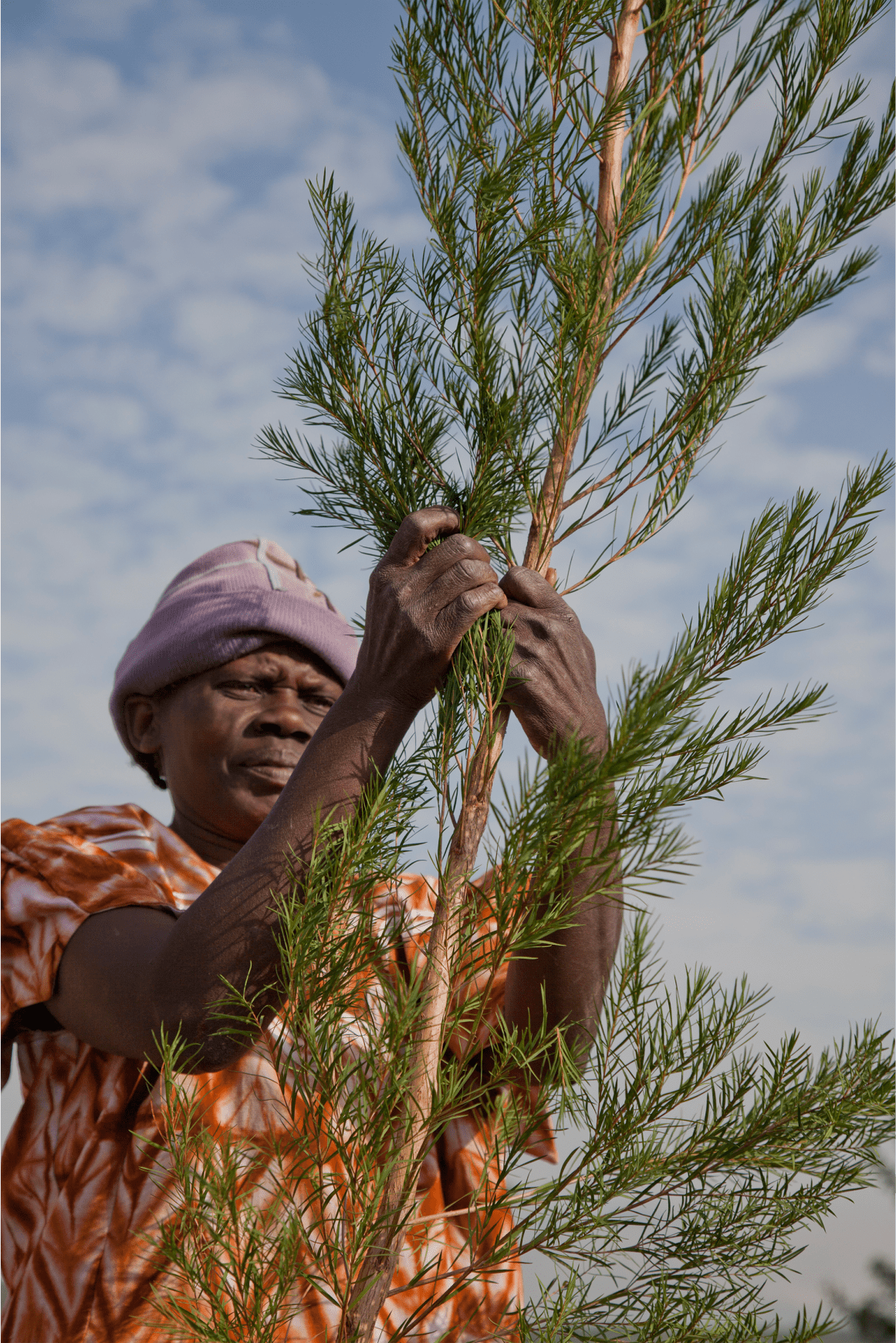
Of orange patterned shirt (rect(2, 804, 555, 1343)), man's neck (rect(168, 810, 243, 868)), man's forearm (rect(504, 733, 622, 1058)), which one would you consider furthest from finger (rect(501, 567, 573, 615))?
man's neck (rect(168, 810, 243, 868))

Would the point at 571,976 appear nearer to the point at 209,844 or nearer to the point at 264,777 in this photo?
the point at 264,777

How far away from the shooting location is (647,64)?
62.5 inches

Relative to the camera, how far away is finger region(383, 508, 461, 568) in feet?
4.64

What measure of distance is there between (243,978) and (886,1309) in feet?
28.4

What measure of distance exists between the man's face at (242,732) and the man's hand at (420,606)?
1.01m

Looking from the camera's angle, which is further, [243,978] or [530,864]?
[243,978]

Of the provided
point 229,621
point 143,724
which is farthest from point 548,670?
point 143,724

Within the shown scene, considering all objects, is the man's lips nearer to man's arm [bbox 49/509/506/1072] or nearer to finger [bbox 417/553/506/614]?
man's arm [bbox 49/509/506/1072]

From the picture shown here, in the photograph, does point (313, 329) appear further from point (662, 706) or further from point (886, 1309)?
point (886, 1309)

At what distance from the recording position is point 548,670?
4.39 ft

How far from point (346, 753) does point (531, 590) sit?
0.31 m

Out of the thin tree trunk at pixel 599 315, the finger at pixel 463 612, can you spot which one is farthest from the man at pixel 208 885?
the thin tree trunk at pixel 599 315

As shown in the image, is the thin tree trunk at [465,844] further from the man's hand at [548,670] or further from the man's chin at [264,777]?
the man's chin at [264,777]

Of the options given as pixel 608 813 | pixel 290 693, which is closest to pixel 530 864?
pixel 608 813
